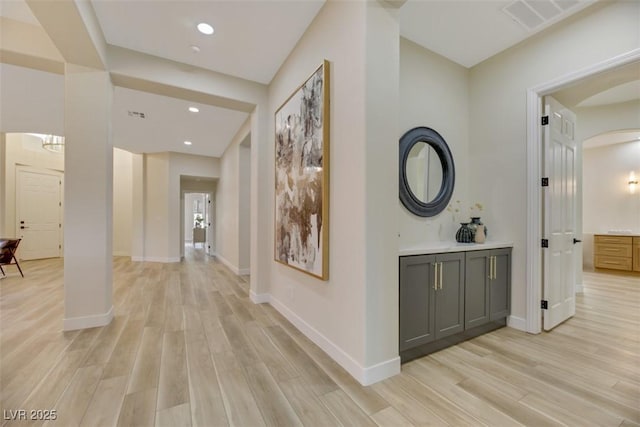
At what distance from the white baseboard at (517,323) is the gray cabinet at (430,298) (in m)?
0.85

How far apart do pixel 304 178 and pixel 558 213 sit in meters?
2.71

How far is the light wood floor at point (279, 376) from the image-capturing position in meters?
1.52

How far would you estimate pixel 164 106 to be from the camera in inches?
167

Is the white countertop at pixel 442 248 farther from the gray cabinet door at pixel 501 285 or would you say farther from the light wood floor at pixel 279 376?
the light wood floor at pixel 279 376

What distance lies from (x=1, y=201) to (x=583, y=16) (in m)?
10.5

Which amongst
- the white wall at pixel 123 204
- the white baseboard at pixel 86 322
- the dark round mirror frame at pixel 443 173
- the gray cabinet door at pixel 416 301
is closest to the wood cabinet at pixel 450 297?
the gray cabinet door at pixel 416 301

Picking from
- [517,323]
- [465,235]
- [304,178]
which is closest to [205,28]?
[304,178]

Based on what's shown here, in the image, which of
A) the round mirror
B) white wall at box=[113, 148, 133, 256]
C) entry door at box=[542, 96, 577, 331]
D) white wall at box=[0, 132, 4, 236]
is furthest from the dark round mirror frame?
white wall at box=[0, 132, 4, 236]

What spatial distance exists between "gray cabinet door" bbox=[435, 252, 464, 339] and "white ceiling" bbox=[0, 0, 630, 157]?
7.29 feet

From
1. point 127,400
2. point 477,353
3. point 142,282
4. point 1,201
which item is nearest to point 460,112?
point 477,353

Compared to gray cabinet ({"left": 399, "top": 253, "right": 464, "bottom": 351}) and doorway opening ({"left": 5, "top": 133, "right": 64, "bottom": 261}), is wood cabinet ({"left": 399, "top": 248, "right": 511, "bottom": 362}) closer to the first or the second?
gray cabinet ({"left": 399, "top": 253, "right": 464, "bottom": 351})

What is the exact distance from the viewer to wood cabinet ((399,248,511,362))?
209cm

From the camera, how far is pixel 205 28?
258 centimetres

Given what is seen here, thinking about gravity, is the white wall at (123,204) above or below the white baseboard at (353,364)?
above
